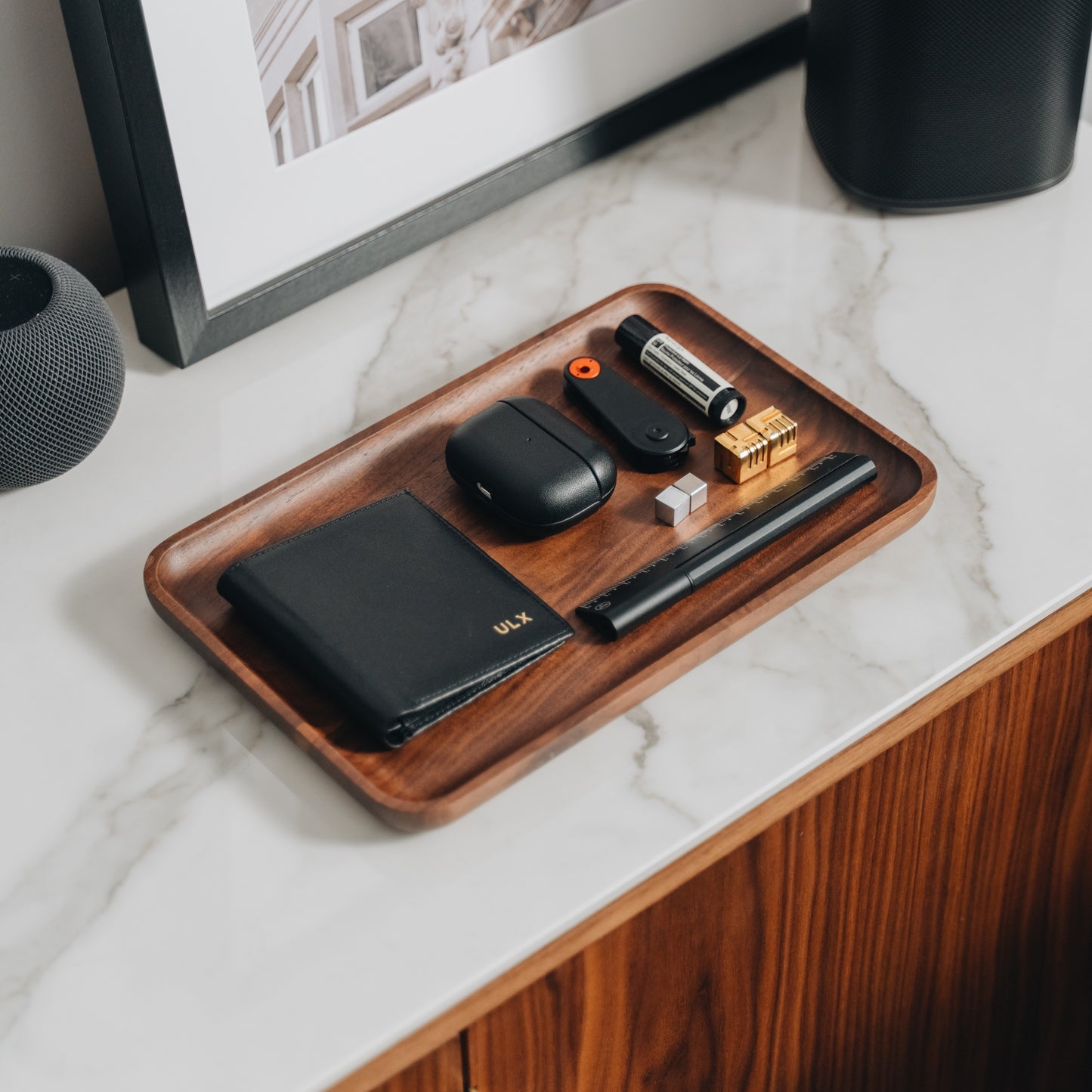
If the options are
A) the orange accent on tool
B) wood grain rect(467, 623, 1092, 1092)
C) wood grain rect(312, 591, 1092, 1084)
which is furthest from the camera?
the orange accent on tool

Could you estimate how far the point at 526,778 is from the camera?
627 mm

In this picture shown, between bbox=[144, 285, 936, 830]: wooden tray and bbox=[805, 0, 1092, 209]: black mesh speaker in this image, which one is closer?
bbox=[144, 285, 936, 830]: wooden tray

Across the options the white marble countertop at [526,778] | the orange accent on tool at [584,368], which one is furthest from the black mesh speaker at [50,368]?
the orange accent on tool at [584,368]

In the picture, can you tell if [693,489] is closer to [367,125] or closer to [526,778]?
[526,778]

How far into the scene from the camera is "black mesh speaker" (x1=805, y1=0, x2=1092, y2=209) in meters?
0.84

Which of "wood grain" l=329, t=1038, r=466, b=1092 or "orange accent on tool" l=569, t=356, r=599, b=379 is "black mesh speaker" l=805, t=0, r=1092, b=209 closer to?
"orange accent on tool" l=569, t=356, r=599, b=379

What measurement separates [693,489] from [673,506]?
17 mm

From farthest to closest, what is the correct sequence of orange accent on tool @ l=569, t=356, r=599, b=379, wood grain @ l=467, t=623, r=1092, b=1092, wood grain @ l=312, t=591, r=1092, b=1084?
orange accent on tool @ l=569, t=356, r=599, b=379 → wood grain @ l=467, t=623, r=1092, b=1092 → wood grain @ l=312, t=591, r=1092, b=1084

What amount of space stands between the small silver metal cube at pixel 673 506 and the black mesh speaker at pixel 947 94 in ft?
1.10

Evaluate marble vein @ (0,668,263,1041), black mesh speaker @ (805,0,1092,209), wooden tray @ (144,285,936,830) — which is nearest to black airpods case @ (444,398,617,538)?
wooden tray @ (144,285,936,830)

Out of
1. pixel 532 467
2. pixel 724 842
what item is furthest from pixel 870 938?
pixel 532 467

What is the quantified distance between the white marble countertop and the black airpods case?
0.36ft

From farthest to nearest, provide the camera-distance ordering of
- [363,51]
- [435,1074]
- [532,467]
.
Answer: [363,51]
[532,467]
[435,1074]

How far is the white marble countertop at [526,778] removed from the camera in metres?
0.57
